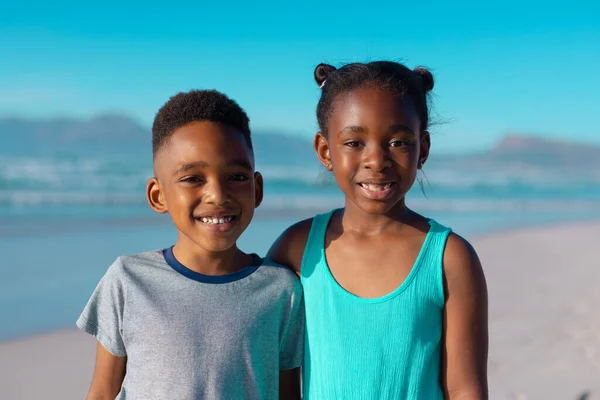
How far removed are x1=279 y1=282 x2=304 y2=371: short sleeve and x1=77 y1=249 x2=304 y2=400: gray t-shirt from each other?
0.03 feet

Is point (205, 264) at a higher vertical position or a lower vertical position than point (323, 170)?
→ lower

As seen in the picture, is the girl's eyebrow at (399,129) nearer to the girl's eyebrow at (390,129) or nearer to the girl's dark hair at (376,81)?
the girl's eyebrow at (390,129)

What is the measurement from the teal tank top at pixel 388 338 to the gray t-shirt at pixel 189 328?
0.16 m

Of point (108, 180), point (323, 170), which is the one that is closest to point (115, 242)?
point (323, 170)

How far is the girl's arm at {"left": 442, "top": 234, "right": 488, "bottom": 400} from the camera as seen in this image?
7.08ft

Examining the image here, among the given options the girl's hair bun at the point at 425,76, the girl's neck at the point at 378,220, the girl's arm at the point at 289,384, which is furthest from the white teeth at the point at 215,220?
the girl's hair bun at the point at 425,76

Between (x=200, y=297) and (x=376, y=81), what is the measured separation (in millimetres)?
904

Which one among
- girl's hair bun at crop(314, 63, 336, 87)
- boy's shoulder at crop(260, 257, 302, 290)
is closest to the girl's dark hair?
girl's hair bun at crop(314, 63, 336, 87)

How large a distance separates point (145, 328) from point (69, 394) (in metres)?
2.33

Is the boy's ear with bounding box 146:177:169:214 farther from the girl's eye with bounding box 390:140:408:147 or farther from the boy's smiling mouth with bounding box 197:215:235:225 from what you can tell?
the girl's eye with bounding box 390:140:408:147

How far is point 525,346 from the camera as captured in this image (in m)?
4.98

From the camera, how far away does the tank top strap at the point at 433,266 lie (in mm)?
2164

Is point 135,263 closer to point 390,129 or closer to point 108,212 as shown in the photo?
point 390,129

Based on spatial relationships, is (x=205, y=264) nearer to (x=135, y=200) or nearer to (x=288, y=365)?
(x=288, y=365)
